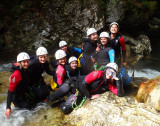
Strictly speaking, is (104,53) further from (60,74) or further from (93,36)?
(60,74)

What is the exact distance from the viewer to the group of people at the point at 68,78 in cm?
392

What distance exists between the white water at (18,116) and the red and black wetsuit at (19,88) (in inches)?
8.4

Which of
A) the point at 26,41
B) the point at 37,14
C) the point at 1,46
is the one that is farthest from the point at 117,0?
the point at 1,46

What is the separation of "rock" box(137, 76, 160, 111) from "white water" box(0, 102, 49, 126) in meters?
3.00

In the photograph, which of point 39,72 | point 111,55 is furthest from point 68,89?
point 111,55

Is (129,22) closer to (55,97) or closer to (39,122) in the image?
(55,97)

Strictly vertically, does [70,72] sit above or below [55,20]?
below

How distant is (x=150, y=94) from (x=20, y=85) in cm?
362

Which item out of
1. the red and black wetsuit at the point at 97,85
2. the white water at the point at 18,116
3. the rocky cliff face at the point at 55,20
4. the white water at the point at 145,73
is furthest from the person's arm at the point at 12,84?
the white water at the point at 145,73

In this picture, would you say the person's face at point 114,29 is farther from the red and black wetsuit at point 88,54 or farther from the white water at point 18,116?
the white water at point 18,116

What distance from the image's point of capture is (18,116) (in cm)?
429

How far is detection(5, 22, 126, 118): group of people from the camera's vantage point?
392cm

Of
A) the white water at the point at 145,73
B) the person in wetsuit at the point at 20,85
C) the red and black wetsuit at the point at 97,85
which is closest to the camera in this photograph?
the person in wetsuit at the point at 20,85

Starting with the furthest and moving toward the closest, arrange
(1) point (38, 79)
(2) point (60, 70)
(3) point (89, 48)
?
(3) point (89, 48) < (1) point (38, 79) < (2) point (60, 70)
